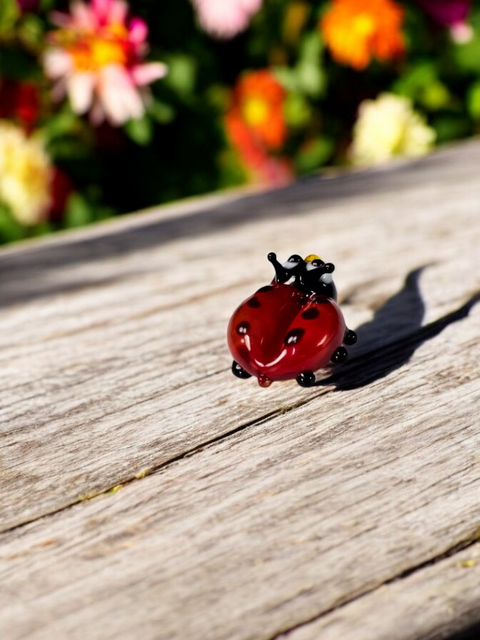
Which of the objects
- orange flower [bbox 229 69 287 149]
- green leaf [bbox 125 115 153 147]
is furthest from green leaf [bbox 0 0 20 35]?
orange flower [bbox 229 69 287 149]

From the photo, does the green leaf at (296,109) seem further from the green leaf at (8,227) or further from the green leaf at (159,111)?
the green leaf at (8,227)

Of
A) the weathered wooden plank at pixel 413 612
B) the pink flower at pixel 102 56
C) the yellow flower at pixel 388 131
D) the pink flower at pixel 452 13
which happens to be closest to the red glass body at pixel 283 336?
the weathered wooden plank at pixel 413 612

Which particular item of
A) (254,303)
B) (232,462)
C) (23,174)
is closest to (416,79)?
(23,174)

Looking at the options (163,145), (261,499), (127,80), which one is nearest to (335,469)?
(261,499)

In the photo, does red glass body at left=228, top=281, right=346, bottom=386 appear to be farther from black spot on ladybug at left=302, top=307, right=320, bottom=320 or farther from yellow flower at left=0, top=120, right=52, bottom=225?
yellow flower at left=0, top=120, right=52, bottom=225

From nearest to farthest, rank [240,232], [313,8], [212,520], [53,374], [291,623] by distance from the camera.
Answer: [291,623] → [212,520] → [53,374] → [240,232] → [313,8]

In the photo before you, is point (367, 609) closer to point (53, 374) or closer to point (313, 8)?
point (53, 374)
